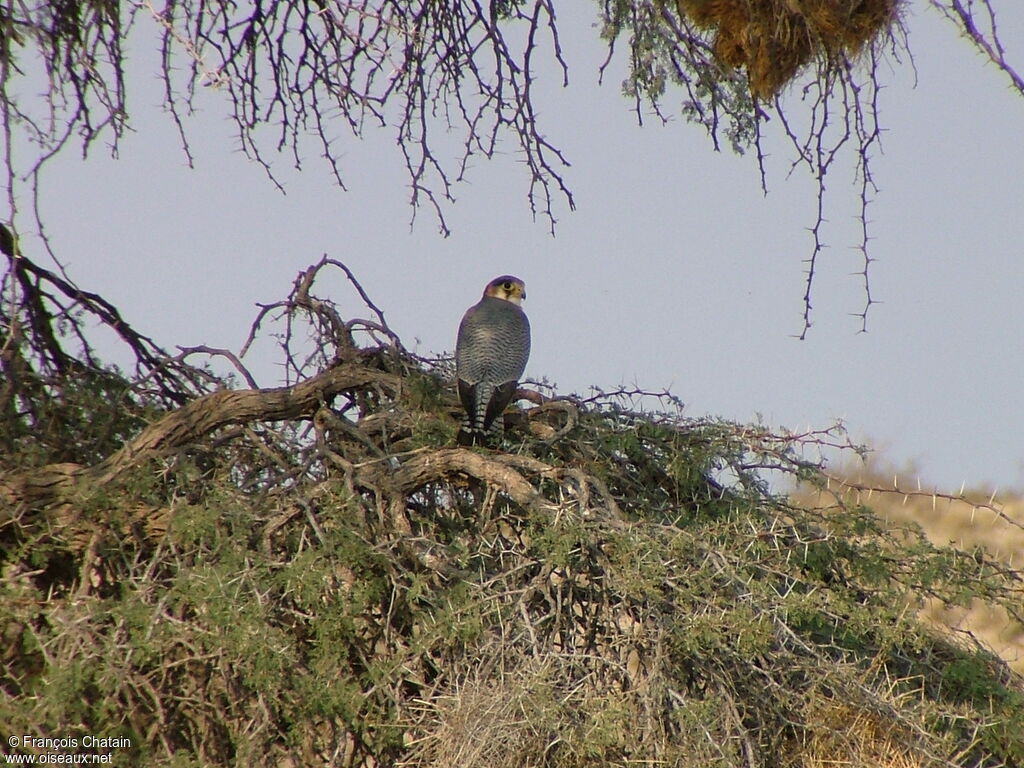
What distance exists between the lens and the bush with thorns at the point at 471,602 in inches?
147

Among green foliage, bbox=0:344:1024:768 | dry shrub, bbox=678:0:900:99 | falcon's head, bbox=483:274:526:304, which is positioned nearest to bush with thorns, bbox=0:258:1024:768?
green foliage, bbox=0:344:1024:768

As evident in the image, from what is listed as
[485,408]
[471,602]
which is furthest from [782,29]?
[471,602]

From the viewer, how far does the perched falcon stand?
5160 mm

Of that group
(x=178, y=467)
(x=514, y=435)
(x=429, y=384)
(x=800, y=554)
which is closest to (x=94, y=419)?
(x=178, y=467)

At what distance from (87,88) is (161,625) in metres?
2.78

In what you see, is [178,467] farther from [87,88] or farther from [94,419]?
[87,88]

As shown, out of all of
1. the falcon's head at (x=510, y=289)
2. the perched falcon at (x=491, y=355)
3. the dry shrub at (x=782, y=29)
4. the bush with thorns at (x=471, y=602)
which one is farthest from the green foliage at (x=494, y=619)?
the falcon's head at (x=510, y=289)

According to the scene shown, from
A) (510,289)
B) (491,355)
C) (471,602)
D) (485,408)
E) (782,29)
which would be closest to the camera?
(471,602)

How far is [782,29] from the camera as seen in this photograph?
435cm

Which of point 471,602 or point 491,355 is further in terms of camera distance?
point 491,355

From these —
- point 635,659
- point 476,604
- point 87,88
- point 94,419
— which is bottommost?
point 635,659

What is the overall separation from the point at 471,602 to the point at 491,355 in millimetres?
1933

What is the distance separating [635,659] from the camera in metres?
3.98

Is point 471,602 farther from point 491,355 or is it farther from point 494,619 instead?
point 491,355
